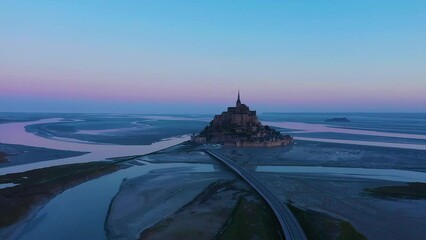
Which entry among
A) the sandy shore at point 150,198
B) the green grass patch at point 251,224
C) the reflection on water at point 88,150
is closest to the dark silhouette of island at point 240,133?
the reflection on water at point 88,150

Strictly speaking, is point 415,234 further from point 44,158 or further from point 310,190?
point 44,158

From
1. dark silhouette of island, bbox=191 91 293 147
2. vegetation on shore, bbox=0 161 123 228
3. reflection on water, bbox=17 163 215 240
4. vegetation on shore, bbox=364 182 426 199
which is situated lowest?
reflection on water, bbox=17 163 215 240

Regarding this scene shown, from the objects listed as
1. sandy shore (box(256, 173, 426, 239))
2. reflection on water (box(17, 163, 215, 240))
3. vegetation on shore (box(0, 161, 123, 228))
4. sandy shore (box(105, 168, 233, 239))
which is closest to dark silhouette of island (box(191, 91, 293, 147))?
sandy shore (box(105, 168, 233, 239))

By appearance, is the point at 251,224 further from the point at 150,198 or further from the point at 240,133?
the point at 240,133

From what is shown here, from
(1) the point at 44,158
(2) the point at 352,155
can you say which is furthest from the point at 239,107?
(1) the point at 44,158

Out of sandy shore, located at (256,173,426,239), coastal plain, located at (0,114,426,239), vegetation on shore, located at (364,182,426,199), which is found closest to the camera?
coastal plain, located at (0,114,426,239)

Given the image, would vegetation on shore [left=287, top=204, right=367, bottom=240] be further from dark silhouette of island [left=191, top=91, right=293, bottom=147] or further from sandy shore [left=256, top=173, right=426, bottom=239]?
dark silhouette of island [left=191, top=91, right=293, bottom=147]

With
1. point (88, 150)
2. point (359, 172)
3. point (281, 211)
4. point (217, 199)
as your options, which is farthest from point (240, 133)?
point (281, 211)
